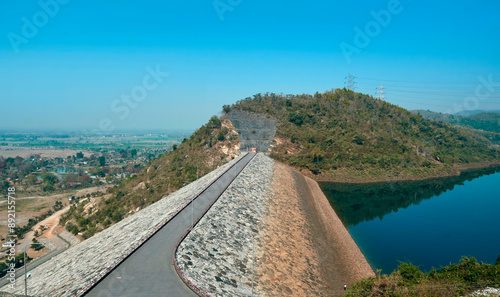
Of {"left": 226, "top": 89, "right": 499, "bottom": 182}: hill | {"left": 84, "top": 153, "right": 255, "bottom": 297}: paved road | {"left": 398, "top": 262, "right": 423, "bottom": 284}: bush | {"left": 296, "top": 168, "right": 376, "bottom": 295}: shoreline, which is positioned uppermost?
{"left": 226, "top": 89, "right": 499, "bottom": 182}: hill

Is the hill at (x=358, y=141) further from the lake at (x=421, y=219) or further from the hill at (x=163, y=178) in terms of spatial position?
the hill at (x=163, y=178)

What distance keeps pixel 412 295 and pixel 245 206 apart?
15.0 metres

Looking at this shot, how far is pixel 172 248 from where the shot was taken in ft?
49.8

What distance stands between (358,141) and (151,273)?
203ft

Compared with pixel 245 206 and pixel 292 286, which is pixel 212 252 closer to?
pixel 292 286

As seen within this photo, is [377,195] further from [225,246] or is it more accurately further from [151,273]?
[151,273]

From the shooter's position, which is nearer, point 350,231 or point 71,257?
point 71,257

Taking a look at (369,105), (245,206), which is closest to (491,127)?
(369,105)

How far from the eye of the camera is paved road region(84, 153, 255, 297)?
446 inches

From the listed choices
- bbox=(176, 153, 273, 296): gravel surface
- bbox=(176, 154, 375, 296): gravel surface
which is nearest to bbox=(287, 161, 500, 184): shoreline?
bbox=(176, 154, 375, 296): gravel surface

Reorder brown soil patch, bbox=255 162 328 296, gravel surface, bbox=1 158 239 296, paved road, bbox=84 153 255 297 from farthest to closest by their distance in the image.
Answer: brown soil patch, bbox=255 162 328 296
gravel surface, bbox=1 158 239 296
paved road, bbox=84 153 255 297

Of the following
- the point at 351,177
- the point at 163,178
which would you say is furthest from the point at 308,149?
the point at 163,178

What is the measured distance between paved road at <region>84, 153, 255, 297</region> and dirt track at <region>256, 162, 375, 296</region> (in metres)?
4.93

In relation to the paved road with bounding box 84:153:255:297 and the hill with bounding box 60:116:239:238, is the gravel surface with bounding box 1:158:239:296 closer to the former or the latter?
the paved road with bounding box 84:153:255:297
